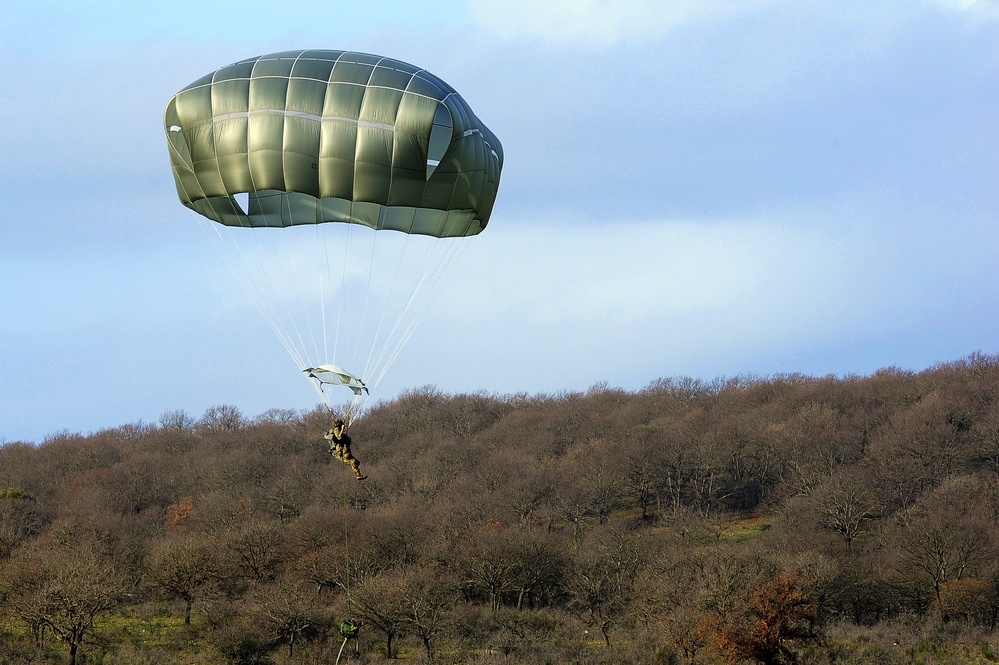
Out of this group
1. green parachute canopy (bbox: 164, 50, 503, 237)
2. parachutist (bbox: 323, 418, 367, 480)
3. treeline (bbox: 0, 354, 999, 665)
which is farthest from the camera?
treeline (bbox: 0, 354, 999, 665)

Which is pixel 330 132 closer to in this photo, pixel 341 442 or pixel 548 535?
pixel 341 442

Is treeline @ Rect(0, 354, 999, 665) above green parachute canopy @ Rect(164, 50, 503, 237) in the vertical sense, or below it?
below

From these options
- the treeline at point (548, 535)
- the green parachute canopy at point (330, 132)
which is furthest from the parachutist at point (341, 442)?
the green parachute canopy at point (330, 132)

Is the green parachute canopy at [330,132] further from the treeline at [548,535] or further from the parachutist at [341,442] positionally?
the treeline at [548,535]

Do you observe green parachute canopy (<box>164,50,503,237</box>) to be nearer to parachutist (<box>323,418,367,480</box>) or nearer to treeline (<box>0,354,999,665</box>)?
parachutist (<box>323,418,367,480</box>)

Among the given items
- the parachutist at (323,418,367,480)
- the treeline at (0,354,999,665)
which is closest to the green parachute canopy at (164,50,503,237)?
the parachutist at (323,418,367,480)

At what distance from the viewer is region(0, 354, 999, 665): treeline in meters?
50.3

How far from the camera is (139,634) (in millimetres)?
55031

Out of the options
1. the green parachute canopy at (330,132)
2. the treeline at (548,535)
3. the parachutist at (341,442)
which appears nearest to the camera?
the parachutist at (341,442)

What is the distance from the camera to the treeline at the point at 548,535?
5034 cm

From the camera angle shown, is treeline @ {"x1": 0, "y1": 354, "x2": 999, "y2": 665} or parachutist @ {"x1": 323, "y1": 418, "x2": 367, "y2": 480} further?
treeline @ {"x1": 0, "y1": 354, "x2": 999, "y2": 665}

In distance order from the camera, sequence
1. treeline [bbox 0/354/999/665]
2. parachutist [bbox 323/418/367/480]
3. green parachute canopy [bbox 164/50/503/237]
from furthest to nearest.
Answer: treeline [bbox 0/354/999/665] → green parachute canopy [bbox 164/50/503/237] → parachutist [bbox 323/418/367/480]

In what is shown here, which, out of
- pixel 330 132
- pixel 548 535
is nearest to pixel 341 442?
pixel 330 132

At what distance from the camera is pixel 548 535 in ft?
228
